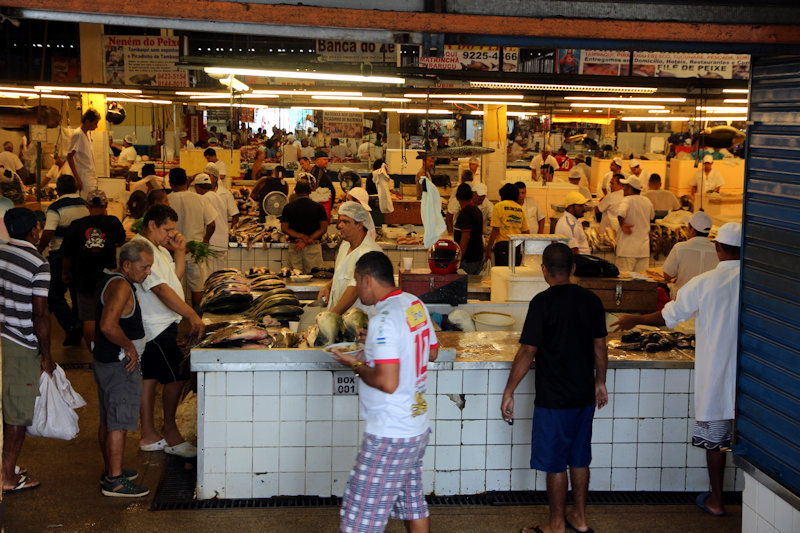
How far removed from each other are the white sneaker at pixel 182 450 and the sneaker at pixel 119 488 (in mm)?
761

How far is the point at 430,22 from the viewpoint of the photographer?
13.5ft

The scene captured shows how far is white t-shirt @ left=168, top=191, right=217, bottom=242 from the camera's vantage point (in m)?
10.3

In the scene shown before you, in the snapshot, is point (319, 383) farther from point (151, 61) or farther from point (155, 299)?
point (151, 61)

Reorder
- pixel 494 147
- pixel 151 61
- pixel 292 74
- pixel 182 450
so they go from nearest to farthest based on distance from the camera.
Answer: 1. pixel 182 450
2. pixel 292 74
3. pixel 151 61
4. pixel 494 147

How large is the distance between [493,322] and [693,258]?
2806 mm

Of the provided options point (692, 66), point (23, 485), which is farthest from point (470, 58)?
point (23, 485)

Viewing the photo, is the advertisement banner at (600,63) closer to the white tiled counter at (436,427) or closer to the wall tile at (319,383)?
the white tiled counter at (436,427)

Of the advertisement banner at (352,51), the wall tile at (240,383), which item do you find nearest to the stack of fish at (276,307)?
the wall tile at (240,383)

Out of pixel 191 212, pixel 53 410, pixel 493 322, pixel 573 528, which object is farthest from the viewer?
pixel 191 212

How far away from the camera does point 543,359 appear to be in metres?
5.21

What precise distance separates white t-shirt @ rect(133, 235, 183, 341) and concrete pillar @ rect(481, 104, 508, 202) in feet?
43.1

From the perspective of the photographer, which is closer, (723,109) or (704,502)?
(704,502)

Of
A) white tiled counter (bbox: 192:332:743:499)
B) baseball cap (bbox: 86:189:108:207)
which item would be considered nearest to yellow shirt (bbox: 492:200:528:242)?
baseball cap (bbox: 86:189:108:207)

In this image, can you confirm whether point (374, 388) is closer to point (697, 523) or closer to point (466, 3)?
point (466, 3)
